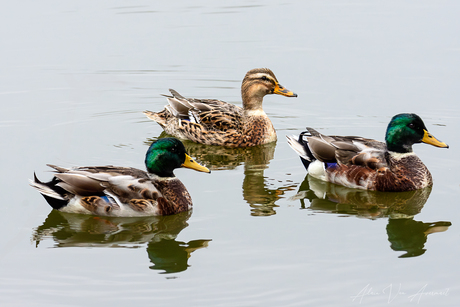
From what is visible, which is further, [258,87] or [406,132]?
[258,87]

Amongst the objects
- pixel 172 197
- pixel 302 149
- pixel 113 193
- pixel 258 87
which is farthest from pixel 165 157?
pixel 258 87

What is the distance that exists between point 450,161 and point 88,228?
6.08 meters

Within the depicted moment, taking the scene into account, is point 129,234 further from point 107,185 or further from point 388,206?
point 388,206

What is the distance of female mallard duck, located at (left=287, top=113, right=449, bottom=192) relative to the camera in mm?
10562

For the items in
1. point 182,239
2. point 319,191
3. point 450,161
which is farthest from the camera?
point 450,161

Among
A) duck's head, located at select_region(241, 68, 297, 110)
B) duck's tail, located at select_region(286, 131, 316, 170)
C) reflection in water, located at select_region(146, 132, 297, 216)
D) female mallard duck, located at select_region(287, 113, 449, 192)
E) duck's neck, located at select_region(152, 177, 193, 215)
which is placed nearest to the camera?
duck's neck, located at select_region(152, 177, 193, 215)

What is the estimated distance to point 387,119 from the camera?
13.6 m

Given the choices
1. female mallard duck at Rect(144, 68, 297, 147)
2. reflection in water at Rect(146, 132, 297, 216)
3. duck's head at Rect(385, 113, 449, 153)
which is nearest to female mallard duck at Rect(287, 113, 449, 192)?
duck's head at Rect(385, 113, 449, 153)

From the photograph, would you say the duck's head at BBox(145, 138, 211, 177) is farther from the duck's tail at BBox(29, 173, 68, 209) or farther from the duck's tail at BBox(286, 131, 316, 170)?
the duck's tail at BBox(286, 131, 316, 170)

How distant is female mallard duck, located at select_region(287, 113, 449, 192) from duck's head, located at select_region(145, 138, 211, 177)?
2338 mm

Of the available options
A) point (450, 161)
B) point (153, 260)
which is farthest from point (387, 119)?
point (153, 260)

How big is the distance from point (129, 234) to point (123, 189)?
2.14 feet

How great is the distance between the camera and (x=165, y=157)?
965 cm

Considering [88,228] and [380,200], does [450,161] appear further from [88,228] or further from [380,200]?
[88,228]
